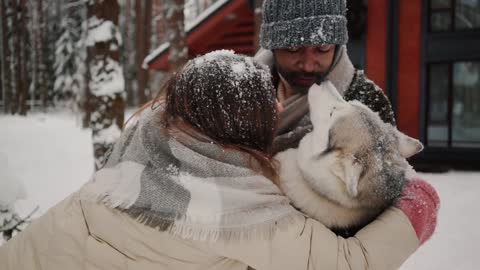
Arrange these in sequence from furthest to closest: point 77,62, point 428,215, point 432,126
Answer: point 77,62 < point 432,126 < point 428,215

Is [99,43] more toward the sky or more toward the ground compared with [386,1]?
more toward the ground

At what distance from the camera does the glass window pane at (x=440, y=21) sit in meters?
11.7

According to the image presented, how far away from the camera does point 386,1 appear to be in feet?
38.1

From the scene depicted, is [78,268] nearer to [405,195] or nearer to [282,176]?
[282,176]

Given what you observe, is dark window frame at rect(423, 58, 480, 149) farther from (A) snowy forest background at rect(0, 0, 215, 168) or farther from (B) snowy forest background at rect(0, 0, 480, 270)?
(A) snowy forest background at rect(0, 0, 215, 168)

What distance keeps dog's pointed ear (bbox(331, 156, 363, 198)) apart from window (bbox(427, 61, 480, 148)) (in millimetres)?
10963

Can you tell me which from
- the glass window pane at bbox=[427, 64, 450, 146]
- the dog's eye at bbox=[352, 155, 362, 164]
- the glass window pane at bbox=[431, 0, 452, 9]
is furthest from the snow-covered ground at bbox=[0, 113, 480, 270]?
the glass window pane at bbox=[431, 0, 452, 9]

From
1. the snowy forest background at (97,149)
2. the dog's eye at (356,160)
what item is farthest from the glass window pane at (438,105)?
the dog's eye at (356,160)

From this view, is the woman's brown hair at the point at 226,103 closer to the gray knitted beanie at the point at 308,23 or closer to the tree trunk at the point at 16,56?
the gray knitted beanie at the point at 308,23

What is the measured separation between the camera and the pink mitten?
62.2 inches

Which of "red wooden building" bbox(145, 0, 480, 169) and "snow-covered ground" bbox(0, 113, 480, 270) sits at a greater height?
"red wooden building" bbox(145, 0, 480, 169)

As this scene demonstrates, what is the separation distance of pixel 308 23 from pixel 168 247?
1.36 metres

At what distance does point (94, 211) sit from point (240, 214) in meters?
0.47

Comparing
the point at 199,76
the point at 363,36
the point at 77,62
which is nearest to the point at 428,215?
the point at 199,76
